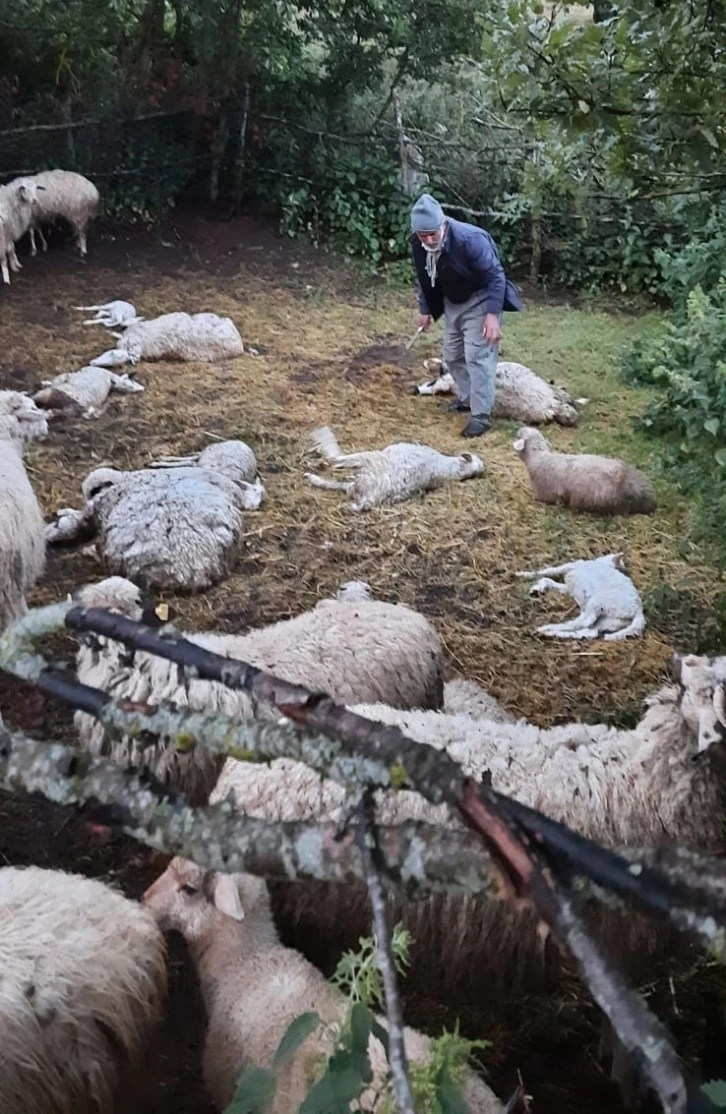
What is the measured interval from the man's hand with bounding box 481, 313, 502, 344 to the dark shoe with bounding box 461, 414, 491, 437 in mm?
613

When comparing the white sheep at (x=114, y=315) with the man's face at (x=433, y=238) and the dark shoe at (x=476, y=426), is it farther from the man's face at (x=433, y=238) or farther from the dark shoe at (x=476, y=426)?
the dark shoe at (x=476, y=426)

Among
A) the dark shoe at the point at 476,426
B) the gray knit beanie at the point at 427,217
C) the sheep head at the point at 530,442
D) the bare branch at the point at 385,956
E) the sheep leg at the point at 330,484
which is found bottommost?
the sheep leg at the point at 330,484

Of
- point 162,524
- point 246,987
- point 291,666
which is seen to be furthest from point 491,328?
point 246,987

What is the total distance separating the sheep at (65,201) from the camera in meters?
10.0

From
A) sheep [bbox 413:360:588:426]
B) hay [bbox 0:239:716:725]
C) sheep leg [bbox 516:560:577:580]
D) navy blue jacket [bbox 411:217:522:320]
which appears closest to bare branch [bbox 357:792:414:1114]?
hay [bbox 0:239:716:725]

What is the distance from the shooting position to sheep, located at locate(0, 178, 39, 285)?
950 centimetres

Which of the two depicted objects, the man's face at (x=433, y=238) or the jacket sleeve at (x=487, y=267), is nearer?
the man's face at (x=433, y=238)

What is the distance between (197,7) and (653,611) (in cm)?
904

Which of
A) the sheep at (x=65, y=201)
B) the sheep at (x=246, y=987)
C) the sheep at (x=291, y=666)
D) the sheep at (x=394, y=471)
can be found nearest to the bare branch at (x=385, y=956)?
the sheep at (x=246, y=987)

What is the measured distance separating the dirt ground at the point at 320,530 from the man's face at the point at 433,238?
133cm

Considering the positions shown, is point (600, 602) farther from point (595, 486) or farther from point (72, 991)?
point (72, 991)

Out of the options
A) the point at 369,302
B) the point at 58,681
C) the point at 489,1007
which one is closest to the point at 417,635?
the point at 489,1007

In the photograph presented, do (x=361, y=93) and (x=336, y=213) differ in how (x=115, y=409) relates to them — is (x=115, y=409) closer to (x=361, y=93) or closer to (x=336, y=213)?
(x=336, y=213)

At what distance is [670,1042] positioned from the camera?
2.36 feet
